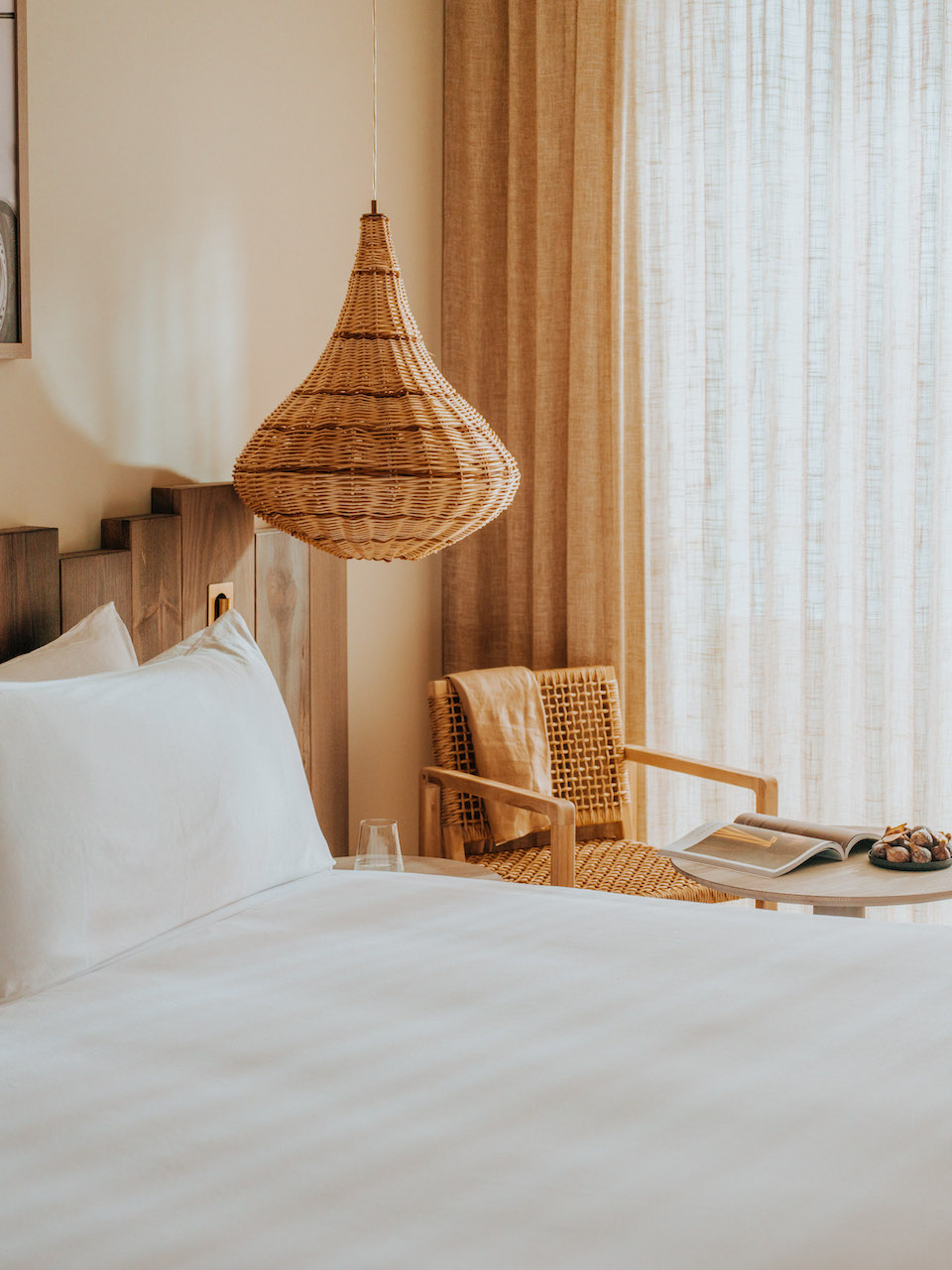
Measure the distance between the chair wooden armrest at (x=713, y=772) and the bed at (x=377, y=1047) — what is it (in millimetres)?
967

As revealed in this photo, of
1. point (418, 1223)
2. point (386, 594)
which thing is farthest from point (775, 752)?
point (418, 1223)

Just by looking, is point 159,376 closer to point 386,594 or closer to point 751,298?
point 386,594

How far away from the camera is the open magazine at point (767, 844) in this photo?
2.29 meters

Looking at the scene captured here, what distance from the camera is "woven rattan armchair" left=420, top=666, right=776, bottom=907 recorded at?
8.63 ft

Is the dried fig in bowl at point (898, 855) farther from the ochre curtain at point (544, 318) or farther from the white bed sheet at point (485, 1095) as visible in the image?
the ochre curtain at point (544, 318)

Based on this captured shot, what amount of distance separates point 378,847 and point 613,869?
824 millimetres

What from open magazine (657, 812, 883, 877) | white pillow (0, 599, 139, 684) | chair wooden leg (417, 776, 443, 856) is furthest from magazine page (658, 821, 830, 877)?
white pillow (0, 599, 139, 684)

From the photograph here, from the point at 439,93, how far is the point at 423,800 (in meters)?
1.77

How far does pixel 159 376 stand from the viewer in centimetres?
238

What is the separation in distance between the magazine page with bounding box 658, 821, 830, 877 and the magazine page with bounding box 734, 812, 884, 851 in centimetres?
2

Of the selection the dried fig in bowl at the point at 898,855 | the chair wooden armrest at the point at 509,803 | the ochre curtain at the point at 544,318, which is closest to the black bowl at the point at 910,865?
the dried fig in bowl at the point at 898,855

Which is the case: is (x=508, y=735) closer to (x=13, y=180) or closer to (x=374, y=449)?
(x=374, y=449)

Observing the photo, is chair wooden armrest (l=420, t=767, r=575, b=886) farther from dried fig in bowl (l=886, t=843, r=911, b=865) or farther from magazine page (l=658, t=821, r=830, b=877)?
dried fig in bowl (l=886, t=843, r=911, b=865)

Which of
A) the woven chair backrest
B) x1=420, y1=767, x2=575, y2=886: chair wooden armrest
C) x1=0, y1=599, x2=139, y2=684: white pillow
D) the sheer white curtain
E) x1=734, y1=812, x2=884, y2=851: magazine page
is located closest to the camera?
x1=0, y1=599, x2=139, y2=684: white pillow
